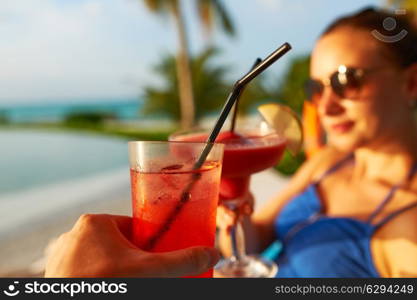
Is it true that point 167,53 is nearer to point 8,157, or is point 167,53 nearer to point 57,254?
point 8,157

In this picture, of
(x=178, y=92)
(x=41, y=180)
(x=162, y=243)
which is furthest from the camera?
(x=178, y=92)

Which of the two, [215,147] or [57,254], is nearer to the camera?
[57,254]

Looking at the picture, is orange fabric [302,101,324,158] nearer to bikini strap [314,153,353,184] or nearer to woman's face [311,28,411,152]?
bikini strap [314,153,353,184]

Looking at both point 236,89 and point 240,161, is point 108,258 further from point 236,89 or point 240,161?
point 240,161

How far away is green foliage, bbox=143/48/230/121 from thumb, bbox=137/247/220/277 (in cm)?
2298

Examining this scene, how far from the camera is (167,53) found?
81.1 ft

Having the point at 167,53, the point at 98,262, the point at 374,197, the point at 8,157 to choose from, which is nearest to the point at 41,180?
the point at 8,157

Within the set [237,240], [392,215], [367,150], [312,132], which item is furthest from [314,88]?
[312,132]

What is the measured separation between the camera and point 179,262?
0.81m

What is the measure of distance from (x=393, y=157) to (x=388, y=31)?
1.87ft

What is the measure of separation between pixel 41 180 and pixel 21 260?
8264 mm

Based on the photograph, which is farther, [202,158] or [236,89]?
[236,89]

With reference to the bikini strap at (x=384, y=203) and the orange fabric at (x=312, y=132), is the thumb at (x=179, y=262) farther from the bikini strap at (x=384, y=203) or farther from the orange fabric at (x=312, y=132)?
the orange fabric at (x=312, y=132)

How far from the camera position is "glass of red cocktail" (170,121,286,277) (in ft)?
5.17
